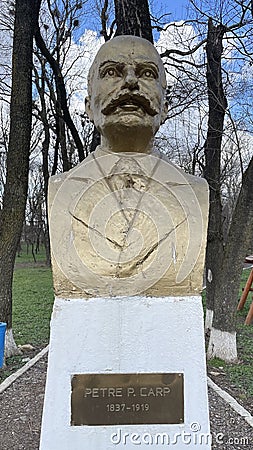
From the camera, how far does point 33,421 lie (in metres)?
4.41

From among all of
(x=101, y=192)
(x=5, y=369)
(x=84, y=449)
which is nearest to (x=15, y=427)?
(x=5, y=369)

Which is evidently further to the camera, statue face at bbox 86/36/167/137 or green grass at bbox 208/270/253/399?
green grass at bbox 208/270/253/399

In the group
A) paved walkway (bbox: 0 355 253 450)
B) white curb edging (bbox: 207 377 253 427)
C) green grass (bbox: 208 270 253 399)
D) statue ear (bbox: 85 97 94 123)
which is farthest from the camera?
green grass (bbox: 208 270 253 399)

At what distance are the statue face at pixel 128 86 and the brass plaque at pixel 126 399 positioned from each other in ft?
3.83

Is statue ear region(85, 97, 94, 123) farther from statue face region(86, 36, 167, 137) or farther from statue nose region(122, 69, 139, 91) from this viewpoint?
statue nose region(122, 69, 139, 91)

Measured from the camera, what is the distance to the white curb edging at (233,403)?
14.0ft

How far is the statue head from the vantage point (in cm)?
237

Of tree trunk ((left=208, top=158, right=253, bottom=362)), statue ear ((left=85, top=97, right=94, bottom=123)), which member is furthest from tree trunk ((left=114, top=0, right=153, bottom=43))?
statue ear ((left=85, top=97, right=94, bottom=123))

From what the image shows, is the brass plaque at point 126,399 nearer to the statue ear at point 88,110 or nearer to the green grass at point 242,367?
the statue ear at point 88,110

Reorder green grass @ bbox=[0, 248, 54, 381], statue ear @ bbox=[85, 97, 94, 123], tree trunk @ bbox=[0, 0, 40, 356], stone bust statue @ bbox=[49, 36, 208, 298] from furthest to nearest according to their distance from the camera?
green grass @ bbox=[0, 248, 54, 381] → tree trunk @ bbox=[0, 0, 40, 356] → statue ear @ bbox=[85, 97, 94, 123] → stone bust statue @ bbox=[49, 36, 208, 298]

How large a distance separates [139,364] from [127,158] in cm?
101

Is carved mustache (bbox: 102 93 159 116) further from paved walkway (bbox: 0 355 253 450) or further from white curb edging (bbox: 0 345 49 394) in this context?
white curb edging (bbox: 0 345 49 394)

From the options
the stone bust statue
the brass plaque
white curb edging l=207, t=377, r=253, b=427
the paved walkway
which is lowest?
the paved walkway

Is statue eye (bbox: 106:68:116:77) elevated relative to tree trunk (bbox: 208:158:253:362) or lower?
elevated
